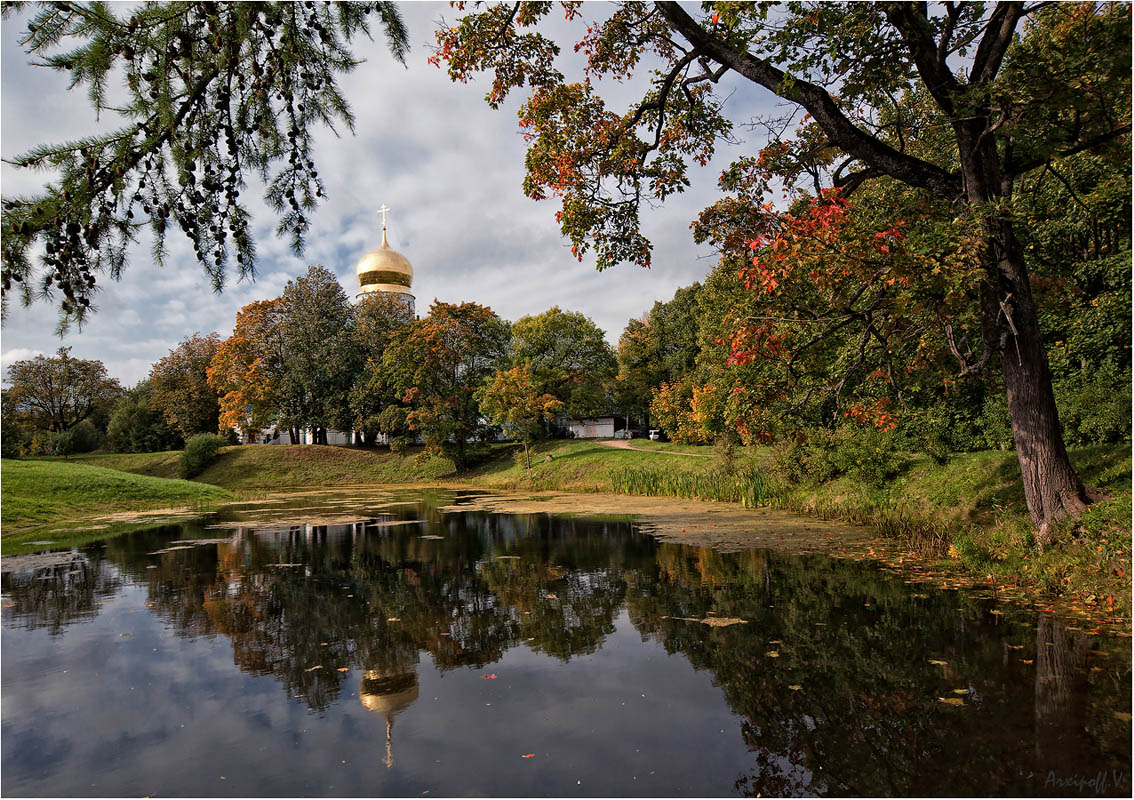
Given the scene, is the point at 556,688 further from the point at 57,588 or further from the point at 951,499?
the point at 951,499

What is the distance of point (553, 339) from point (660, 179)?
1280 inches

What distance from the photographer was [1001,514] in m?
8.67

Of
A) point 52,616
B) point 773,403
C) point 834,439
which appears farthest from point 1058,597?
point 52,616

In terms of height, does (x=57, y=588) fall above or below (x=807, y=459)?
below

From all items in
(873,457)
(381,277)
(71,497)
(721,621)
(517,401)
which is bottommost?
(721,621)

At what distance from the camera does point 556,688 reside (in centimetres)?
457

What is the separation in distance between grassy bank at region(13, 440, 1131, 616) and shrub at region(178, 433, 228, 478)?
766 inches

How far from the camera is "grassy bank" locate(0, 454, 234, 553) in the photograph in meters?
14.7

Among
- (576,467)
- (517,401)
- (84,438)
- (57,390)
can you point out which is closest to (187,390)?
(84,438)

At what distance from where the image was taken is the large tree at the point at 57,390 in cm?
4503

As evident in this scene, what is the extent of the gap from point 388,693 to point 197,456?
3819cm

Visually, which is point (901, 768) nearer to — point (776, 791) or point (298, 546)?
point (776, 791)

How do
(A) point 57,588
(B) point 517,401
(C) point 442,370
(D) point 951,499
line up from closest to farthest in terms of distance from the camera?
1. (A) point 57,588
2. (D) point 951,499
3. (B) point 517,401
4. (C) point 442,370

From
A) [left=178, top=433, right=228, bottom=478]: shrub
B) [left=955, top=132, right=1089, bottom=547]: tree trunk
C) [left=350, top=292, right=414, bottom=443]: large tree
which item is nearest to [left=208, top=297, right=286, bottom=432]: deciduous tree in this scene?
[left=178, top=433, right=228, bottom=478]: shrub
